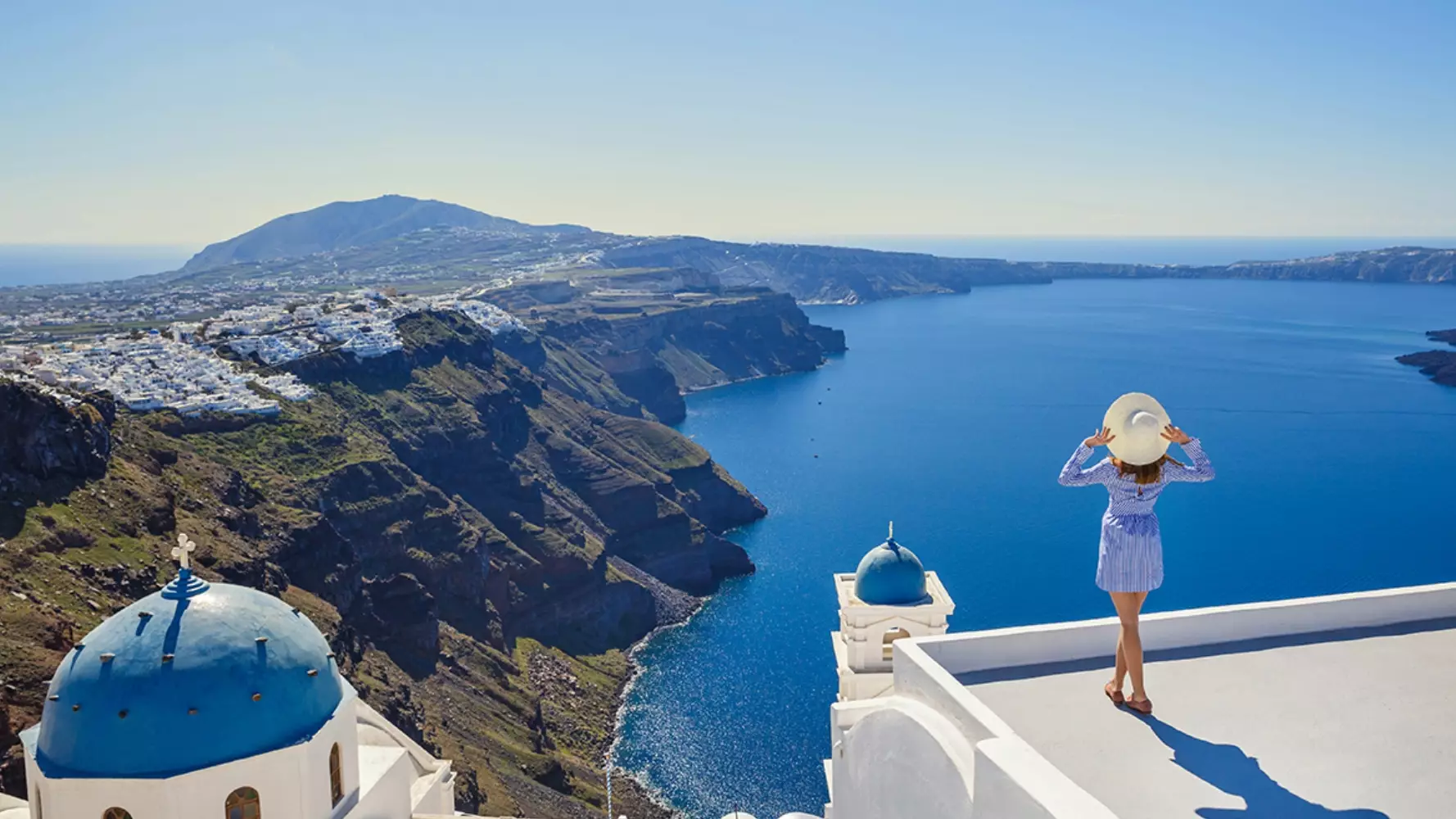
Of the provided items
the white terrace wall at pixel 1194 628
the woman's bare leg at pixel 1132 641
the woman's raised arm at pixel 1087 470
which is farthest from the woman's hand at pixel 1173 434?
the white terrace wall at pixel 1194 628

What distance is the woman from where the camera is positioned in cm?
974

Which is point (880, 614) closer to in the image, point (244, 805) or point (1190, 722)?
point (244, 805)

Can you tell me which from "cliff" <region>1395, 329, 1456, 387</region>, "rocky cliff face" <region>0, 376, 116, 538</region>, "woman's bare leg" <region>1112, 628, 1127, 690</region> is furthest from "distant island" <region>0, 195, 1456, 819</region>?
"cliff" <region>1395, 329, 1456, 387</region>

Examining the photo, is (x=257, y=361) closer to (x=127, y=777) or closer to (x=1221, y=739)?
(x=127, y=777)

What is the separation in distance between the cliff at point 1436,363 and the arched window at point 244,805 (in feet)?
548

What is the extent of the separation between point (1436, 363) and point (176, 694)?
17848 centimetres

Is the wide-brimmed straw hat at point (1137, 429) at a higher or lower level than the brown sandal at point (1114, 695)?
higher

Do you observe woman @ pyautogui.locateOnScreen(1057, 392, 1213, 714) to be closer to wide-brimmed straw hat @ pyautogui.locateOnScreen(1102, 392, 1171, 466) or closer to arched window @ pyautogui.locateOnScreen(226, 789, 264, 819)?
wide-brimmed straw hat @ pyautogui.locateOnScreen(1102, 392, 1171, 466)

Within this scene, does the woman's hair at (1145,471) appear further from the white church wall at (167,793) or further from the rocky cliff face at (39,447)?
the rocky cliff face at (39,447)

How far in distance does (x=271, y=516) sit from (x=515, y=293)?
458 ft

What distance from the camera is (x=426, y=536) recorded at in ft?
218

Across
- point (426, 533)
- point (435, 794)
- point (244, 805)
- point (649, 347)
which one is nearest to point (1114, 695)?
point (244, 805)

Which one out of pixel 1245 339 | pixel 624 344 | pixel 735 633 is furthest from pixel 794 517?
pixel 1245 339

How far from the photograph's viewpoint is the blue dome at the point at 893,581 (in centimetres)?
2320
